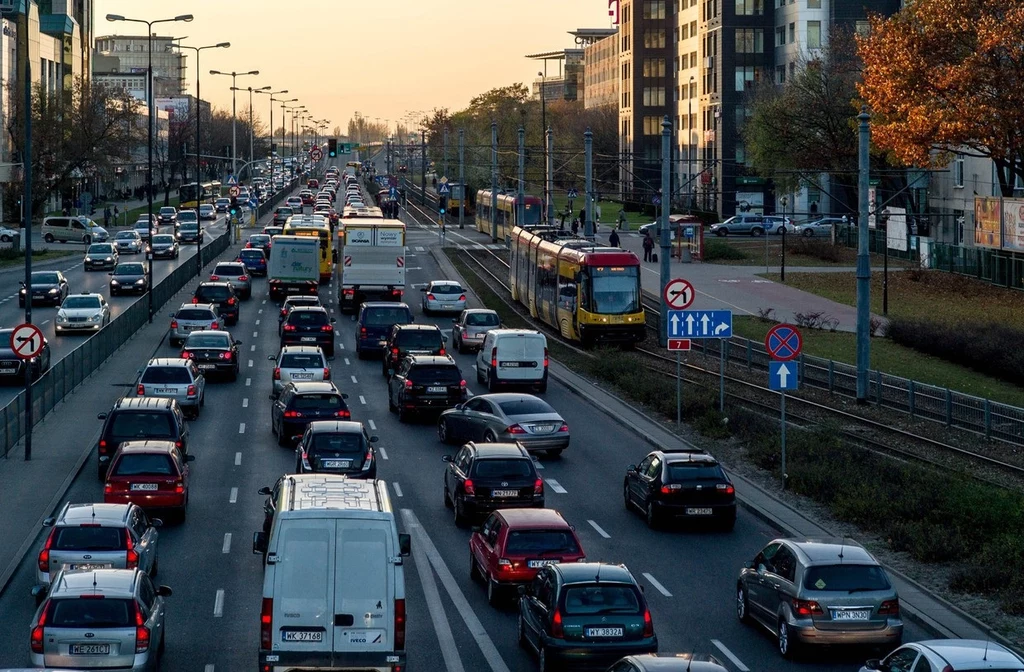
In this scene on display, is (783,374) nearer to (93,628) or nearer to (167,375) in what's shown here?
(93,628)

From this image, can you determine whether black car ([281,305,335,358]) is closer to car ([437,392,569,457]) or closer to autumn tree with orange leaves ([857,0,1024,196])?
car ([437,392,569,457])

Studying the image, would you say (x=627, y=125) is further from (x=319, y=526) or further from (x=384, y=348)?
(x=319, y=526)

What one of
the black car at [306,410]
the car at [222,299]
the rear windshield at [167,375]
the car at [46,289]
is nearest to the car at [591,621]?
the black car at [306,410]

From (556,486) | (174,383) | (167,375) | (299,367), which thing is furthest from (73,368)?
(556,486)

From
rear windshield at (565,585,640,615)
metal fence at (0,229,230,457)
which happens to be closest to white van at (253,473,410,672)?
rear windshield at (565,585,640,615)

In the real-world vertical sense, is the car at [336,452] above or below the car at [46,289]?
below

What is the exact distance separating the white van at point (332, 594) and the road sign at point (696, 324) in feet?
60.0

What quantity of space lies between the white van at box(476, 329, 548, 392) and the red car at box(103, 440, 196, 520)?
15.6m

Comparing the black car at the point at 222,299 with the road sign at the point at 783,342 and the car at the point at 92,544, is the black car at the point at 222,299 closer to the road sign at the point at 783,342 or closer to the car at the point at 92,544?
the road sign at the point at 783,342

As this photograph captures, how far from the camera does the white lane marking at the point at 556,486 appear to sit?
92.0ft

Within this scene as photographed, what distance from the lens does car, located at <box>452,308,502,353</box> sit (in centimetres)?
4862

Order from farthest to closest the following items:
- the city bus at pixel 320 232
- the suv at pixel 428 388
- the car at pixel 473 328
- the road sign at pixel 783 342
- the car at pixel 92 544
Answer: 1. the city bus at pixel 320 232
2. the car at pixel 473 328
3. the suv at pixel 428 388
4. the road sign at pixel 783 342
5. the car at pixel 92 544

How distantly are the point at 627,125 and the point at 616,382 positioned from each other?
347 feet

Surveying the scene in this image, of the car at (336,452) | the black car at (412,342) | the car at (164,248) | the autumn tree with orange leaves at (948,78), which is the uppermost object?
the autumn tree with orange leaves at (948,78)
